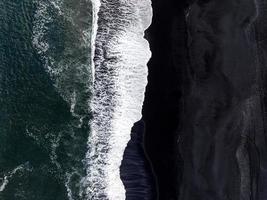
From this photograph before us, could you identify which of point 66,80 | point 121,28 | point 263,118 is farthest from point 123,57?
point 263,118

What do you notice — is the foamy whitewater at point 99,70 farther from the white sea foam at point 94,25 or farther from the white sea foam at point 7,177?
the white sea foam at point 7,177

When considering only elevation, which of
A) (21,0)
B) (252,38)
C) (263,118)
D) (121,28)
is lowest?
(263,118)

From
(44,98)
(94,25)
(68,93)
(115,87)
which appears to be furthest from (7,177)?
(94,25)

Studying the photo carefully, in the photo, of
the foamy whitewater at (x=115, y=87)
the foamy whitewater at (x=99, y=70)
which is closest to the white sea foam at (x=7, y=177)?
the foamy whitewater at (x=99, y=70)

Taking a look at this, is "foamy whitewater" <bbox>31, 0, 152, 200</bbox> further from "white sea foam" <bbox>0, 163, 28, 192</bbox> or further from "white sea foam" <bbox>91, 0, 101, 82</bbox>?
"white sea foam" <bbox>0, 163, 28, 192</bbox>

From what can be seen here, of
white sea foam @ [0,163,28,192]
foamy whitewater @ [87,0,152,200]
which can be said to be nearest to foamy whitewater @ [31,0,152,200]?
foamy whitewater @ [87,0,152,200]

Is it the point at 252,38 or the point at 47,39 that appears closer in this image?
the point at 252,38

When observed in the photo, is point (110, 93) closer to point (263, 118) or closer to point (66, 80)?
point (66, 80)
